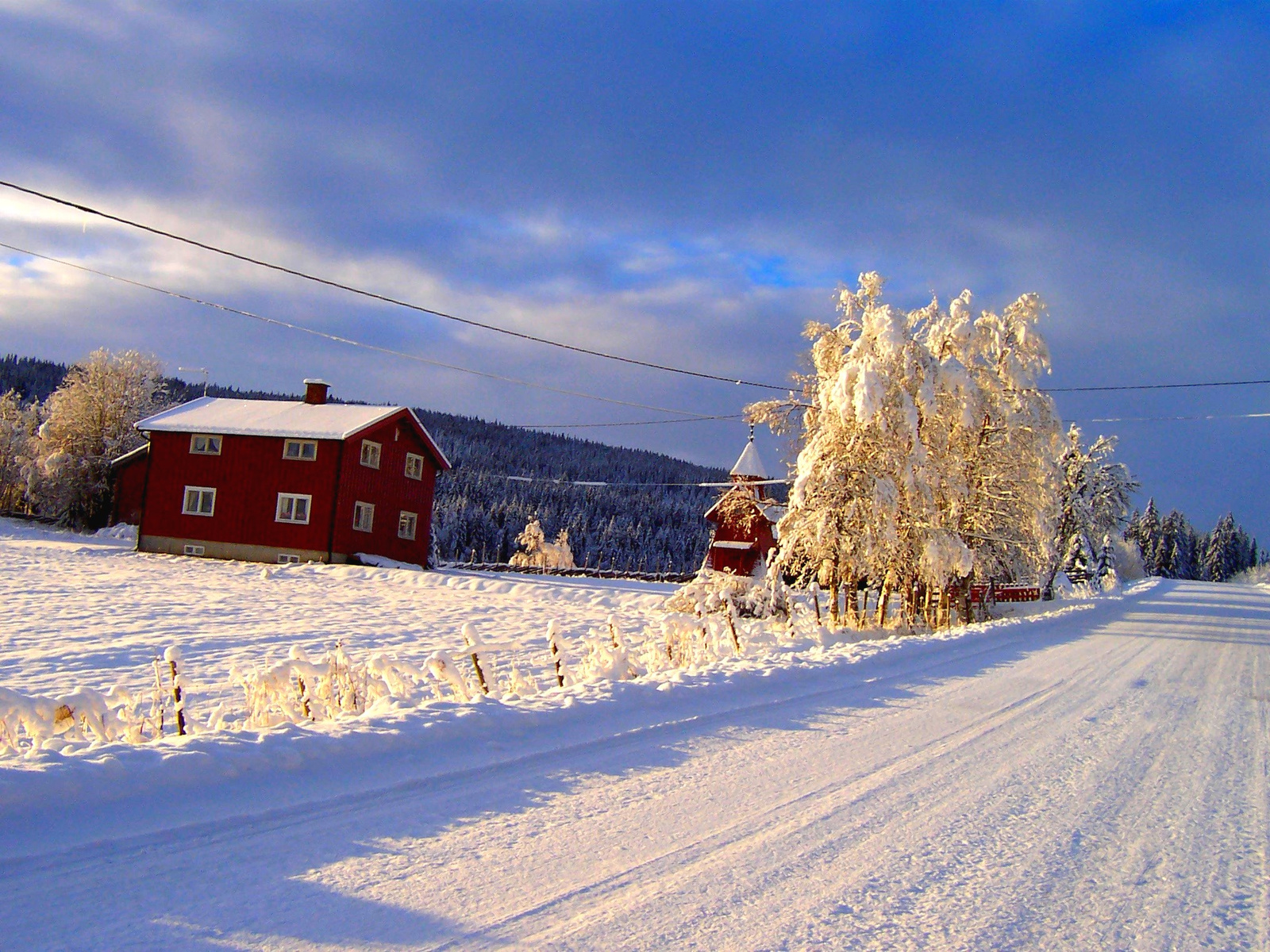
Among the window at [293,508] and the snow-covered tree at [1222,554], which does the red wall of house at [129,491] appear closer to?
the window at [293,508]

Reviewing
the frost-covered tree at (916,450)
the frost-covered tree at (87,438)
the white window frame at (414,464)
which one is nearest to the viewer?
the frost-covered tree at (916,450)

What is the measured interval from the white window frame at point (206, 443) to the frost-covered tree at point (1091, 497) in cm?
4178

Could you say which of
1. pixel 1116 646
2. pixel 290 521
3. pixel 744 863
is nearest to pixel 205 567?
pixel 290 521

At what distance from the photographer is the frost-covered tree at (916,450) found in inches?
801

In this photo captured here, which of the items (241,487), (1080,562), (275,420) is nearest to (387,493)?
(275,420)

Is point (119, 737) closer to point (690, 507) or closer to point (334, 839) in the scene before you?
point (334, 839)

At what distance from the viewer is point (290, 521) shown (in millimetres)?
33688

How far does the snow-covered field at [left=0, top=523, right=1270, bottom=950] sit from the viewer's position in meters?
3.73

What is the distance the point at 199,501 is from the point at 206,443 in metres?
2.43

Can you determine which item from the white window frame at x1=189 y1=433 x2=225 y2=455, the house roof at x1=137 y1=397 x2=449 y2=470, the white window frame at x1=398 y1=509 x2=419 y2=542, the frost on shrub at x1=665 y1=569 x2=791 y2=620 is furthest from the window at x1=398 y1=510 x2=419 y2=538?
the frost on shrub at x1=665 y1=569 x2=791 y2=620

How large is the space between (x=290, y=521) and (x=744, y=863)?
32.5m

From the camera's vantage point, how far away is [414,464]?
126 ft

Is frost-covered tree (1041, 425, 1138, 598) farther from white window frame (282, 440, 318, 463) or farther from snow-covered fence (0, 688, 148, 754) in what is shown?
snow-covered fence (0, 688, 148, 754)

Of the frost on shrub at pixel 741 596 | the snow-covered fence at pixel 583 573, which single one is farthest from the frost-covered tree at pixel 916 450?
the snow-covered fence at pixel 583 573
